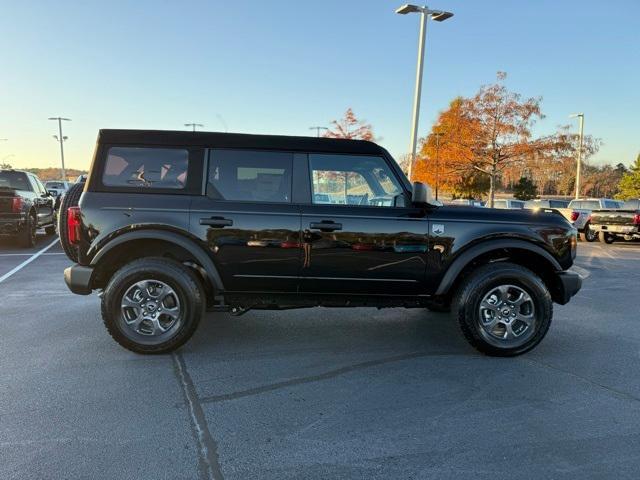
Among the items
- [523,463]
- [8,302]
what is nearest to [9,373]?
[8,302]

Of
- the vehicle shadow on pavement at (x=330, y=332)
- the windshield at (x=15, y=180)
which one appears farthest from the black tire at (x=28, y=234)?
the vehicle shadow on pavement at (x=330, y=332)

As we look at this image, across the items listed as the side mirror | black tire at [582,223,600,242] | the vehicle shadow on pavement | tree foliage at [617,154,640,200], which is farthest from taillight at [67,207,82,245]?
tree foliage at [617,154,640,200]

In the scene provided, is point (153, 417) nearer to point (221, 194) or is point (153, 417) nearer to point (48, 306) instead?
point (221, 194)

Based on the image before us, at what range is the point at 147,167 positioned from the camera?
14.3 feet

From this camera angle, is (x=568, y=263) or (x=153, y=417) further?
(x=568, y=263)

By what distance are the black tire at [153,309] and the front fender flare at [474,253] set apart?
221cm

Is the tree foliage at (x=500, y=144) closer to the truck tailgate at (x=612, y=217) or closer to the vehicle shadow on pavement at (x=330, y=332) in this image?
the truck tailgate at (x=612, y=217)

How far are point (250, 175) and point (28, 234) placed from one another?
928 centimetres

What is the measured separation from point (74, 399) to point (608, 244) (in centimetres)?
1722

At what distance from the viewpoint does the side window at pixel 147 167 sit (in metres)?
4.33

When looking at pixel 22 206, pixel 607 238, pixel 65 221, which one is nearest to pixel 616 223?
pixel 607 238

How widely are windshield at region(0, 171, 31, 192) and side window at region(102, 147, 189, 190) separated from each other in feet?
30.2

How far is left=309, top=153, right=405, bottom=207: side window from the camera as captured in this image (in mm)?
4371

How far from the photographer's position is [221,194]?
4320 mm
